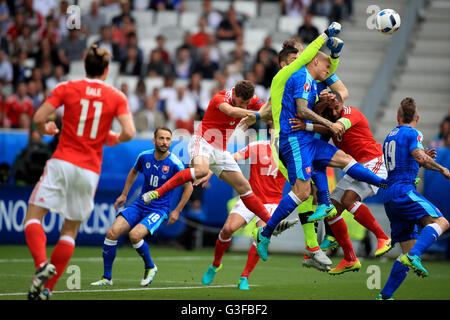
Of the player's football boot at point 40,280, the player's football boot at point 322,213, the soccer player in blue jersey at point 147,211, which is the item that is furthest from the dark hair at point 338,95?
the player's football boot at point 40,280

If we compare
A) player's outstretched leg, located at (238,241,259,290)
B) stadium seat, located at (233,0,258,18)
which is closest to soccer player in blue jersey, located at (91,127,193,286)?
player's outstretched leg, located at (238,241,259,290)

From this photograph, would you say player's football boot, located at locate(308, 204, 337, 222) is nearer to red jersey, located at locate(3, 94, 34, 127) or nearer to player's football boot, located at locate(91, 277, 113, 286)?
player's football boot, located at locate(91, 277, 113, 286)

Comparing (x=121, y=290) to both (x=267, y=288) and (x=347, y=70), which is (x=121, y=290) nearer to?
(x=267, y=288)

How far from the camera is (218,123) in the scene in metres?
11.2

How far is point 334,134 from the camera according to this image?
9695 millimetres

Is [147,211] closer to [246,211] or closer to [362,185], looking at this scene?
[246,211]

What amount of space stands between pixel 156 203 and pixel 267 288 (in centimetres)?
194

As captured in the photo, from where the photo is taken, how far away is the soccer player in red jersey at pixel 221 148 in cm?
1059

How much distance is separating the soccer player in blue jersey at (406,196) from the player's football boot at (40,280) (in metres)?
3.90

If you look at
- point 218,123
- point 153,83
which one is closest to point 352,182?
point 218,123

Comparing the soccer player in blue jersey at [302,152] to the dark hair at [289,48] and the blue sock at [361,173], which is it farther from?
the dark hair at [289,48]

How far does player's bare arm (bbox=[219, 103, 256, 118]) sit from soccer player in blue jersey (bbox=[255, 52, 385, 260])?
2.39 ft
